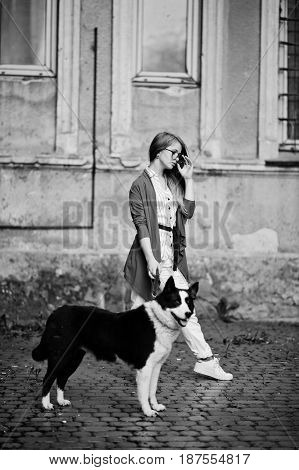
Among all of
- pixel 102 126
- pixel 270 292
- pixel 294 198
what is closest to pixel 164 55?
pixel 102 126

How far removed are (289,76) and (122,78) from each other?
7.86 ft

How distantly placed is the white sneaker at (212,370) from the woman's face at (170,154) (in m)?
1.88

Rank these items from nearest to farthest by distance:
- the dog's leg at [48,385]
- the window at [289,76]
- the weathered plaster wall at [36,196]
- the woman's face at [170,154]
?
the dog's leg at [48,385], the woman's face at [170,154], the weathered plaster wall at [36,196], the window at [289,76]

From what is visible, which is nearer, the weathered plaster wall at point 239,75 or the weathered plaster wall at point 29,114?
the weathered plaster wall at point 29,114

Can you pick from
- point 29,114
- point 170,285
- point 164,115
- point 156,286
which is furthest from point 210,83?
point 170,285

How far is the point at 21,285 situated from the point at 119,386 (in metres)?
3.79

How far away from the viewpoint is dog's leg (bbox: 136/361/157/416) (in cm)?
583

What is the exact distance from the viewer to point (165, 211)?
6.72 m

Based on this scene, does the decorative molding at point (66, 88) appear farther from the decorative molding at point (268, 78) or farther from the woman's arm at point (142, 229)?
the woman's arm at point (142, 229)

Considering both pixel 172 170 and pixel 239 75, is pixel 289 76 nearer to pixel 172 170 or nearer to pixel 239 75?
pixel 239 75

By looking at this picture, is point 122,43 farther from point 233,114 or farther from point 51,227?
point 51,227

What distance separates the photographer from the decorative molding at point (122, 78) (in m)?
10.7

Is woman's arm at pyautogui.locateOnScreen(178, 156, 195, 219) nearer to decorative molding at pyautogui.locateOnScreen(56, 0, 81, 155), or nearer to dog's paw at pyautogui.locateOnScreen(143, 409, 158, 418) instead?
dog's paw at pyautogui.locateOnScreen(143, 409, 158, 418)

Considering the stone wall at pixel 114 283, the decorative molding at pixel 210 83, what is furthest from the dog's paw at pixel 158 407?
the decorative molding at pixel 210 83
